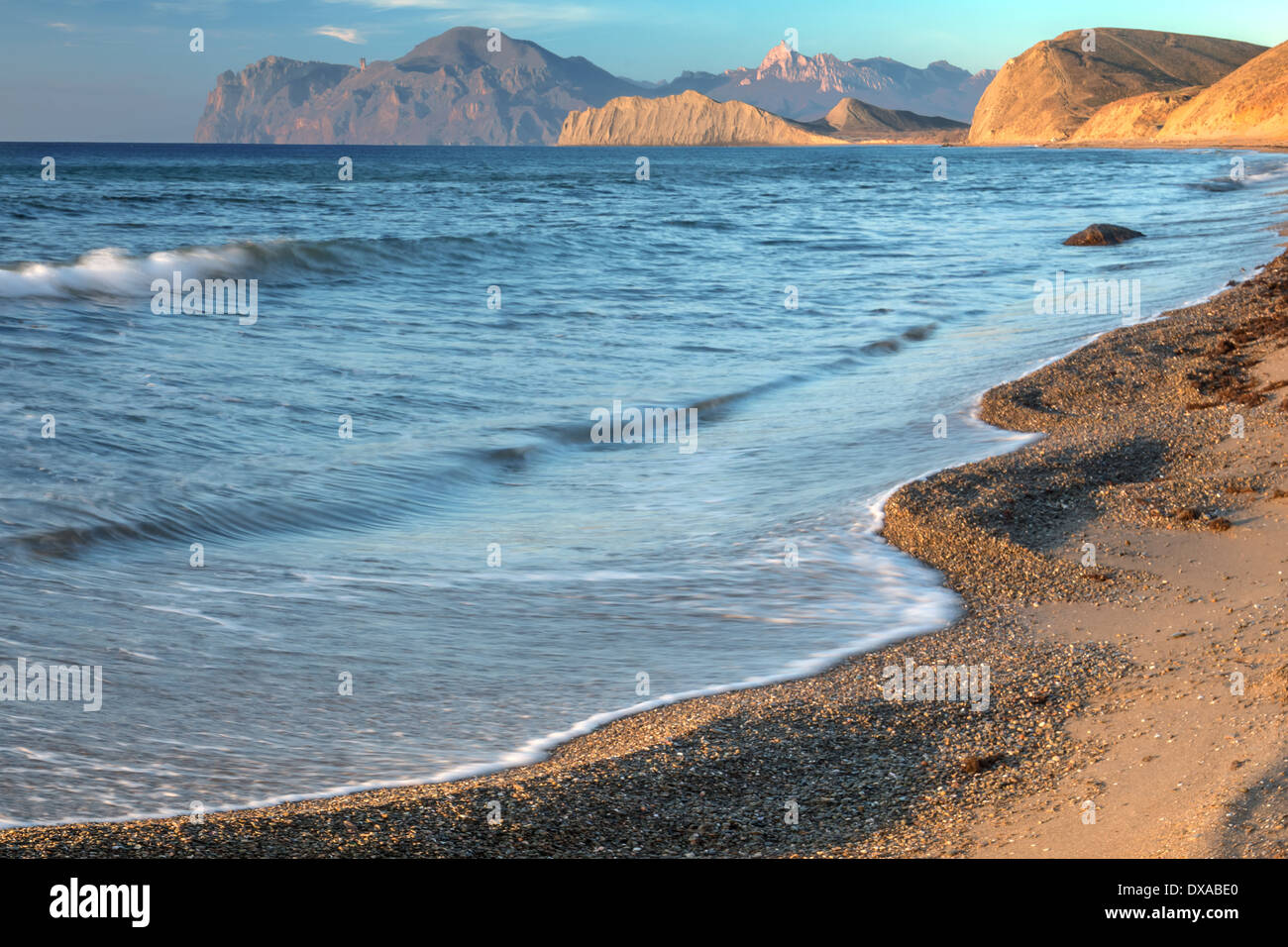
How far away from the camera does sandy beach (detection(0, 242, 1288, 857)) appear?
10.9ft

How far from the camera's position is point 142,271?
61.1ft

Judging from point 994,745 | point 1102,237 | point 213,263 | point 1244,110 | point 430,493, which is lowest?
point 994,745

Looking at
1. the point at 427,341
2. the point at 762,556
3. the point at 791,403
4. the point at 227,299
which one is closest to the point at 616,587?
the point at 762,556

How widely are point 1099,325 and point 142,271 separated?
15.8 meters

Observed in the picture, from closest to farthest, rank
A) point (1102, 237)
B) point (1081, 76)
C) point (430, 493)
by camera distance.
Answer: point (430, 493) → point (1102, 237) → point (1081, 76)

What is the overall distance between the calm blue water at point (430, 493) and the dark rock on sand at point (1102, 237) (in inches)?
170

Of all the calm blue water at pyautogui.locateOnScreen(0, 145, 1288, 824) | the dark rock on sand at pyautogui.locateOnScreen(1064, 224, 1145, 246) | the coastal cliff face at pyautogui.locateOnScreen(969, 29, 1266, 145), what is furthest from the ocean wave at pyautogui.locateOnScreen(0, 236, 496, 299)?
the coastal cliff face at pyautogui.locateOnScreen(969, 29, 1266, 145)

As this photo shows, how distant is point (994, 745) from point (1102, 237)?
25.4 metres

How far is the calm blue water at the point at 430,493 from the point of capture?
4.56 m

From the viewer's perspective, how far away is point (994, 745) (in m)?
4.09

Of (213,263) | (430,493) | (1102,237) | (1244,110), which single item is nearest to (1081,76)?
(1244,110)

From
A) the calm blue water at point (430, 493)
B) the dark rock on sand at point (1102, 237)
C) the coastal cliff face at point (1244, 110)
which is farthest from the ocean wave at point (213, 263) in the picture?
the coastal cliff face at point (1244, 110)

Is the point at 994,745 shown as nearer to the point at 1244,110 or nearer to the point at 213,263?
the point at 213,263
